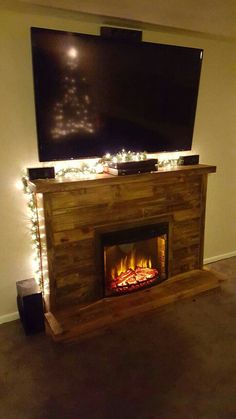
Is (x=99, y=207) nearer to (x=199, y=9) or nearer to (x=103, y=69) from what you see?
(x=103, y=69)

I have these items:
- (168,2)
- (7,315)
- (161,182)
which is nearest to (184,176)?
(161,182)

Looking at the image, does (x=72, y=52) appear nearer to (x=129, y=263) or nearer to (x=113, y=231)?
(x=113, y=231)

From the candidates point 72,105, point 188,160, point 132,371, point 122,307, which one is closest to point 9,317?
point 122,307

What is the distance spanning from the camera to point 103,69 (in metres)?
2.40

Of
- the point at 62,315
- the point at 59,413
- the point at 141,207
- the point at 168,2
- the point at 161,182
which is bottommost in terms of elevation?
the point at 59,413

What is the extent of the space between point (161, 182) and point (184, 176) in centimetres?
24

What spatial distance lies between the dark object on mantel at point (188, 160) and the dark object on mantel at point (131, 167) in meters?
0.45

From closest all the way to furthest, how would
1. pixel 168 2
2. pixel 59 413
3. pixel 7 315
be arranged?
pixel 59 413 < pixel 168 2 < pixel 7 315

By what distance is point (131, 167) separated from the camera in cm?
251

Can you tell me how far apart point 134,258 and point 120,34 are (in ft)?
6.09

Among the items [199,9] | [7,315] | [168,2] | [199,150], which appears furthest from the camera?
[199,150]

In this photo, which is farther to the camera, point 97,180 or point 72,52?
point 97,180

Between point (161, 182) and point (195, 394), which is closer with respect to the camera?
point (195, 394)

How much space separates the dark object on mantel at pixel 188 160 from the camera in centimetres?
299
